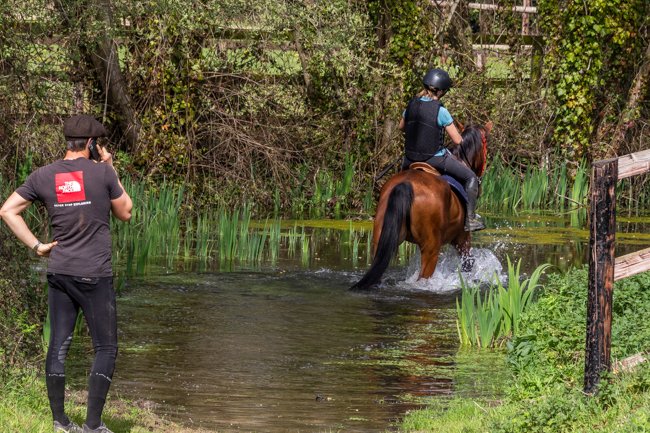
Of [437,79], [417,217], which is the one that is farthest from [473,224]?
[437,79]

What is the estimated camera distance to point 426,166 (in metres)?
12.4

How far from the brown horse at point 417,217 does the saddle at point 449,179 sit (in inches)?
1.6

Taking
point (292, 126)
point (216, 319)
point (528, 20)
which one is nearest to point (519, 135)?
point (528, 20)

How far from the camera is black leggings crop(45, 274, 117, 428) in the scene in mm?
6148

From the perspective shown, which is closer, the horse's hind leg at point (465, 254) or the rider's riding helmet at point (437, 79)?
the rider's riding helmet at point (437, 79)

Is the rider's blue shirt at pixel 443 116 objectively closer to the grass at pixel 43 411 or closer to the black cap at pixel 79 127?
the grass at pixel 43 411

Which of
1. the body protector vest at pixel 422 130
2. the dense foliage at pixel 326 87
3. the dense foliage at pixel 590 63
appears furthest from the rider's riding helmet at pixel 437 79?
the dense foliage at pixel 590 63

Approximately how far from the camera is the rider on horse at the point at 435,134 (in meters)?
12.1

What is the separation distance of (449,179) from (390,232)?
1.21 meters

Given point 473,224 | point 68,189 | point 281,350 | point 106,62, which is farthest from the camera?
point 106,62

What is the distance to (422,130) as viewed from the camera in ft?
40.0

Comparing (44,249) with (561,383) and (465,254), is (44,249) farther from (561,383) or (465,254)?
(465,254)

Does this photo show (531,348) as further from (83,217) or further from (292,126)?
(292,126)

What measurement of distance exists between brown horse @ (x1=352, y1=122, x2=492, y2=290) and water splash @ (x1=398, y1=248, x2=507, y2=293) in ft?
0.49
